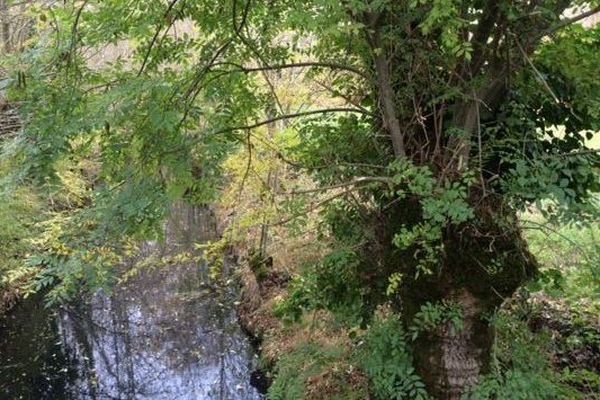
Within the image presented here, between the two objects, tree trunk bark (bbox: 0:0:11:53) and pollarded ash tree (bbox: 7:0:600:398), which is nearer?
pollarded ash tree (bbox: 7:0:600:398)

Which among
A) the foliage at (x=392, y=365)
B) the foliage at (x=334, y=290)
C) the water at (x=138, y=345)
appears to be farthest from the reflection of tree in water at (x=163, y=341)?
the foliage at (x=392, y=365)

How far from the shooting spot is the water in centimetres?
880

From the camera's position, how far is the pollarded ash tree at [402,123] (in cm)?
375

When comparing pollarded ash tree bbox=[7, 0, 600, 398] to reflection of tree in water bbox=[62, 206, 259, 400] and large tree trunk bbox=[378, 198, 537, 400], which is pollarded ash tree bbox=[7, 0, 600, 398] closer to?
large tree trunk bbox=[378, 198, 537, 400]

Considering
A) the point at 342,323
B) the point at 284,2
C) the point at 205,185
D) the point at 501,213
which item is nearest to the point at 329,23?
the point at 284,2

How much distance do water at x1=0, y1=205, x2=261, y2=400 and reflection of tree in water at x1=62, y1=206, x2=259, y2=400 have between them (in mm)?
17

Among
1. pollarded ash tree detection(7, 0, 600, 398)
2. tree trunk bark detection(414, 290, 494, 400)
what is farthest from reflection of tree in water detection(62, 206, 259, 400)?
pollarded ash tree detection(7, 0, 600, 398)

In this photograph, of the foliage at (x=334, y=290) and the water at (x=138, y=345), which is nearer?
the foliage at (x=334, y=290)

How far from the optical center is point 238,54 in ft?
15.3

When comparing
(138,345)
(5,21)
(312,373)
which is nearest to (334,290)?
(312,373)

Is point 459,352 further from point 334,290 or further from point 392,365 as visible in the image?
point 334,290

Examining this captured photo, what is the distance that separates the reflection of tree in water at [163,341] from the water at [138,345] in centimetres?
2

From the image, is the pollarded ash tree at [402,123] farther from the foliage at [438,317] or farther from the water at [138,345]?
the water at [138,345]

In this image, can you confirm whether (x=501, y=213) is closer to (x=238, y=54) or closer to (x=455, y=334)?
(x=455, y=334)
